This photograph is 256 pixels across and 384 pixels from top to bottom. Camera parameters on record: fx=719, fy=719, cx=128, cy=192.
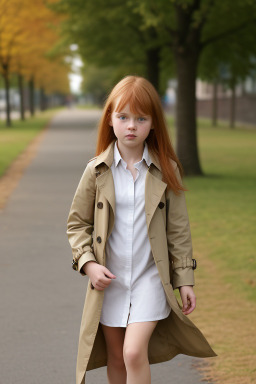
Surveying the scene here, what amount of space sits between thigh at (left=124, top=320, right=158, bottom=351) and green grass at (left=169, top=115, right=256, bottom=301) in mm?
2990

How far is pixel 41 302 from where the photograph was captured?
5.45 meters

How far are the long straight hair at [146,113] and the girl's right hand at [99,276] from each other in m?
0.43

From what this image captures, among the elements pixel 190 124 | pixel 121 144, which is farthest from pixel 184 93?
pixel 121 144

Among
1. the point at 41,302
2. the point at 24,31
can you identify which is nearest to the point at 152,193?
the point at 41,302

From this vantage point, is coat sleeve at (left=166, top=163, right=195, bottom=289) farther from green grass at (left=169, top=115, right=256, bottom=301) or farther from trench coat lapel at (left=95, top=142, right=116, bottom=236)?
green grass at (left=169, top=115, right=256, bottom=301)

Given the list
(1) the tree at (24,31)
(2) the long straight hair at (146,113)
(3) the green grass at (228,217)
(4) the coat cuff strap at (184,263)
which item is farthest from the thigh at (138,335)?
(1) the tree at (24,31)

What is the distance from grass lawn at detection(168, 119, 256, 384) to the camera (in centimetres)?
423

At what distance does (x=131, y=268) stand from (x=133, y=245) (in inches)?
3.5

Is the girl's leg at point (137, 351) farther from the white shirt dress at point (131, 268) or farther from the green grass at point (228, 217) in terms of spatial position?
the green grass at point (228, 217)

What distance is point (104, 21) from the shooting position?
2070 cm

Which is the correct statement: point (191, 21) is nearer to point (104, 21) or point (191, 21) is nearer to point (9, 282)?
point (104, 21)

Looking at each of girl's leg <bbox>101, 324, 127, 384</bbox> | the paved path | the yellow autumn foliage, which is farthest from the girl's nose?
the yellow autumn foliage

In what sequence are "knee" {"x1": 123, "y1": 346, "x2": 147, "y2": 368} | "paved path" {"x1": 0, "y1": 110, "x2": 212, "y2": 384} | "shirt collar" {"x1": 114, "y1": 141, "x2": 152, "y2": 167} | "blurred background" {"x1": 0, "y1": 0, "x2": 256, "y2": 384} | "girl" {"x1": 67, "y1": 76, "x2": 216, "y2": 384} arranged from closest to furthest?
"knee" {"x1": 123, "y1": 346, "x2": 147, "y2": 368} < "girl" {"x1": 67, "y1": 76, "x2": 216, "y2": 384} < "shirt collar" {"x1": 114, "y1": 141, "x2": 152, "y2": 167} < "paved path" {"x1": 0, "y1": 110, "x2": 212, "y2": 384} < "blurred background" {"x1": 0, "y1": 0, "x2": 256, "y2": 384}

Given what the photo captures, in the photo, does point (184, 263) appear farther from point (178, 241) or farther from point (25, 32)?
point (25, 32)
